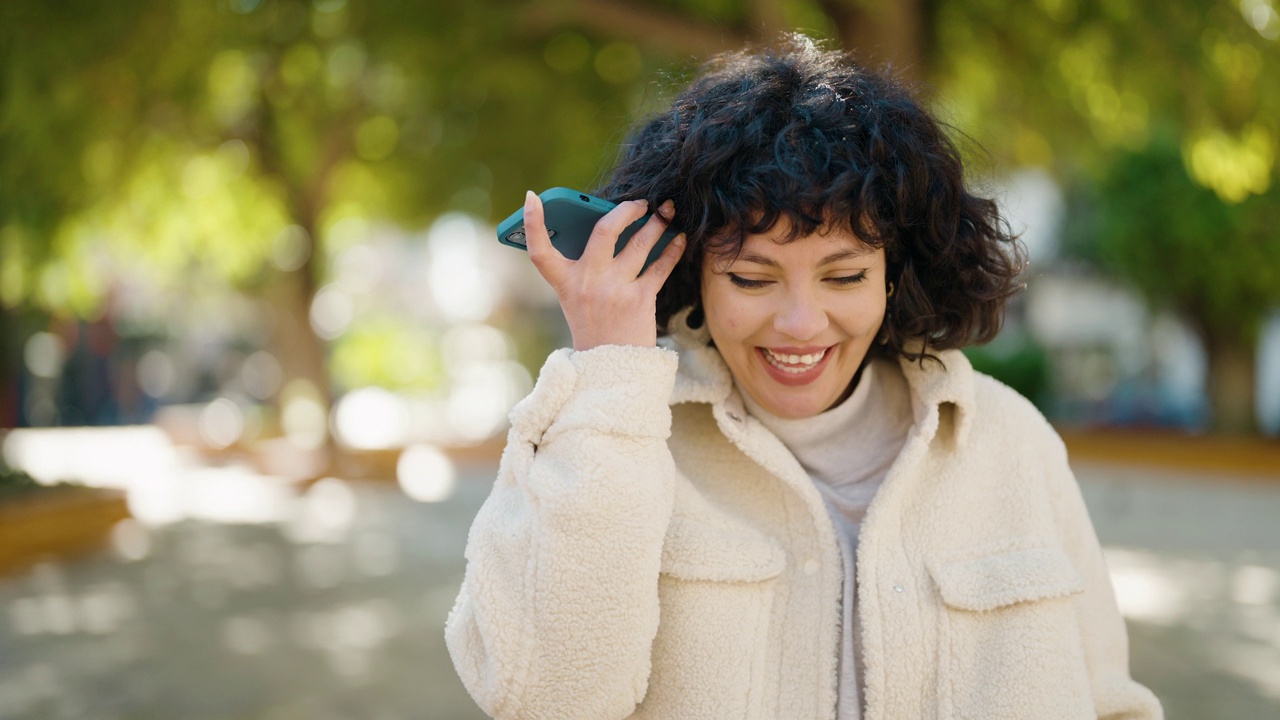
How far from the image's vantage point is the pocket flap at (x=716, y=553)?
1671 millimetres

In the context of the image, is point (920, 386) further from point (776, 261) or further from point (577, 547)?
point (577, 547)

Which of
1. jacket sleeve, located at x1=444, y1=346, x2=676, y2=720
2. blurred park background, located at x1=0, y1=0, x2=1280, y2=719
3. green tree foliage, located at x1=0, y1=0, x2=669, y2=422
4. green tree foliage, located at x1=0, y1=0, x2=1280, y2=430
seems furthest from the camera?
green tree foliage, located at x1=0, y1=0, x2=669, y2=422

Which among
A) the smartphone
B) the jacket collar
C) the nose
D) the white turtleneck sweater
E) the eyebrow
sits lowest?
the white turtleneck sweater

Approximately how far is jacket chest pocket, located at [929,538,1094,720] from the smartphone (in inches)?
26.5

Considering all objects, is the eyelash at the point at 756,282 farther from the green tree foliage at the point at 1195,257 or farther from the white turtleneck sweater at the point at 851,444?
the green tree foliage at the point at 1195,257

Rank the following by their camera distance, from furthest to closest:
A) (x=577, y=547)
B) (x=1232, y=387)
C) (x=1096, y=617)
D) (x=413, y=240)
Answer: (x=413, y=240)
(x=1232, y=387)
(x=1096, y=617)
(x=577, y=547)

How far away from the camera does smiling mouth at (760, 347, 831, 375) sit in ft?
5.64

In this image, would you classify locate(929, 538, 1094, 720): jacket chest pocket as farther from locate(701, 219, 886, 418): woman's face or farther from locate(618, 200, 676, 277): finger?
locate(618, 200, 676, 277): finger

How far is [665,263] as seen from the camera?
1.70 metres

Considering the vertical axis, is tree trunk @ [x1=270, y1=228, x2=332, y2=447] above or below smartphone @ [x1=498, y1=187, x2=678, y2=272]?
above

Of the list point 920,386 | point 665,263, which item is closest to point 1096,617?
point 920,386

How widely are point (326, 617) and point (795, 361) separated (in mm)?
4584

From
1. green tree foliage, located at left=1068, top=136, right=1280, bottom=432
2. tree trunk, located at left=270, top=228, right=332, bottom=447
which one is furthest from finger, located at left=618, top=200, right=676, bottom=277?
green tree foliage, located at left=1068, top=136, right=1280, bottom=432

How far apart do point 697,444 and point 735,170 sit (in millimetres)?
453
